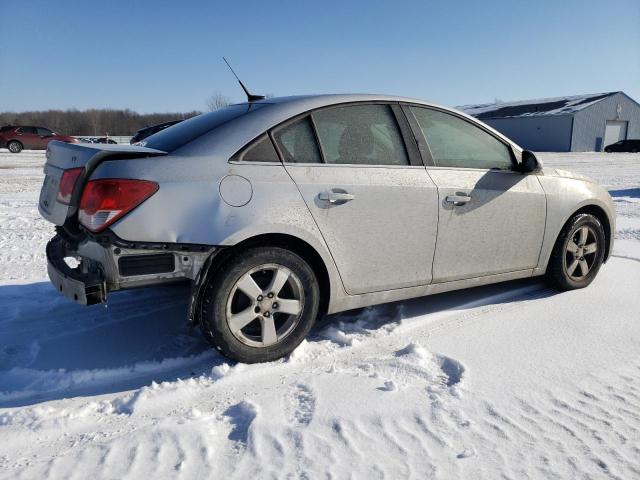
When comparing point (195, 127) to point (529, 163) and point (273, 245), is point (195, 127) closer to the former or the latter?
point (273, 245)

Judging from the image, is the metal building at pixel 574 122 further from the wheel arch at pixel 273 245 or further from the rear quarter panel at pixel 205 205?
the rear quarter panel at pixel 205 205

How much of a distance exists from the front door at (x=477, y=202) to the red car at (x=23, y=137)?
2511 centimetres

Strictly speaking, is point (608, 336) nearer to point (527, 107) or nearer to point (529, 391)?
point (529, 391)

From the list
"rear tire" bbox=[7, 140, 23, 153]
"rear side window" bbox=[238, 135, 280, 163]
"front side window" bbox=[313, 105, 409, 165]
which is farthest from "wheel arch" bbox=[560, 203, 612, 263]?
"rear tire" bbox=[7, 140, 23, 153]

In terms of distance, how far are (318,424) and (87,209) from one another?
1600 mm

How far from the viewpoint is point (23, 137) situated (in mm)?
25375

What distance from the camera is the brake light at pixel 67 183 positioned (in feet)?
9.18

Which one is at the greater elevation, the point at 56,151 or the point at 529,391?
the point at 56,151

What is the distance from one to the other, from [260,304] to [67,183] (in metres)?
1.28

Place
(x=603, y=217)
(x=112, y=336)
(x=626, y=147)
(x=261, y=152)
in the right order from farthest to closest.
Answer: (x=626, y=147) < (x=603, y=217) < (x=112, y=336) < (x=261, y=152)

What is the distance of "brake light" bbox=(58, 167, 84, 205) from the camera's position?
2.80 metres

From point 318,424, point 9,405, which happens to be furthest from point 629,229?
point 9,405

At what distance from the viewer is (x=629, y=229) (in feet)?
23.2

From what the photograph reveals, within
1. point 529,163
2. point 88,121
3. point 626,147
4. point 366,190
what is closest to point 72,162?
point 366,190
